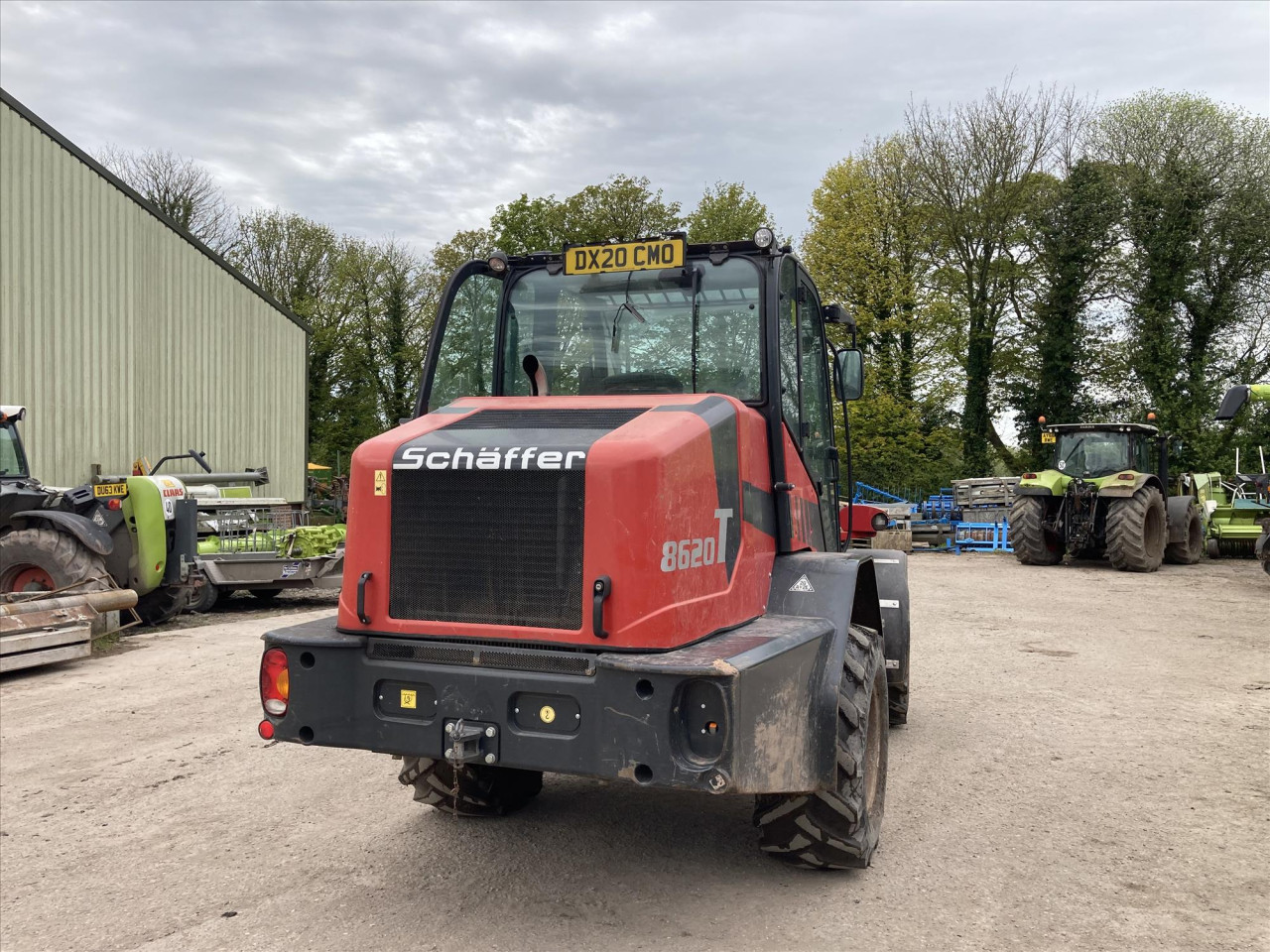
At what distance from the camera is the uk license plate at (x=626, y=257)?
4340mm

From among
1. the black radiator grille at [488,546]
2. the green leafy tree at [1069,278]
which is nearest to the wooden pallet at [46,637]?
the black radiator grille at [488,546]

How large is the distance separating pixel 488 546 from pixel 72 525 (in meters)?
7.94

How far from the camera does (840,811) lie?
380cm

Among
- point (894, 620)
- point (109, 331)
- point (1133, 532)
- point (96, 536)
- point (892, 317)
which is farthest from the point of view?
point (892, 317)

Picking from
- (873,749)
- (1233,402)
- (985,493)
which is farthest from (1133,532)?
(873,749)

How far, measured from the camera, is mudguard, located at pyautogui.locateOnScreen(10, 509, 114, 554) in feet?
32.1

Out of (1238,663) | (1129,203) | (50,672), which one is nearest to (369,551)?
(50,672)

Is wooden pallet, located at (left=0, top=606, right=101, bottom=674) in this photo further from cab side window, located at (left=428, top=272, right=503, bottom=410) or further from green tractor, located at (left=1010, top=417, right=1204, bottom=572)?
green tractor, located at (left=1010, top=417, right=1204, bottom=572)

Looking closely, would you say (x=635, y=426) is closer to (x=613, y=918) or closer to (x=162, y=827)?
(x=613, y=918)

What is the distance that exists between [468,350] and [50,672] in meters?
6.06

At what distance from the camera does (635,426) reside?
11.7ft

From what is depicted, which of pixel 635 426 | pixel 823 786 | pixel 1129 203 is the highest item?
pixel 1129 203

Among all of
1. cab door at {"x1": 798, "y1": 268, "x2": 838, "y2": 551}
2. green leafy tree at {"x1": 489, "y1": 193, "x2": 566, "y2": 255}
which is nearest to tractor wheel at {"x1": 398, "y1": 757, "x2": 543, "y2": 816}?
cab door at {"x1": 798, "y1": 268, "x2": 838, "y2": 551}

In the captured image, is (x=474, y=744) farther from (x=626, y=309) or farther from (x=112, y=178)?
(x=112, y=178)
